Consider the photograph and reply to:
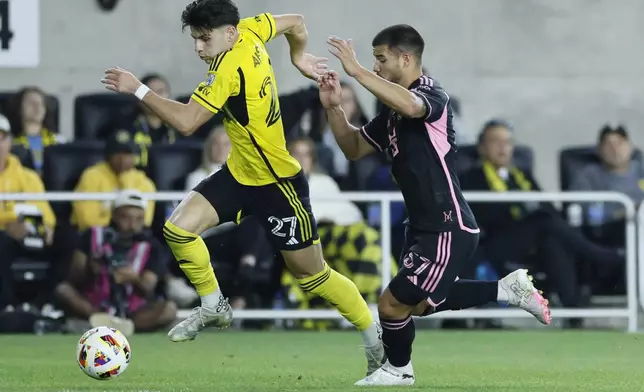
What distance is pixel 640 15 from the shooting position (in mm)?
16391

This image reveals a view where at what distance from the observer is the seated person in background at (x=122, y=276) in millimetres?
12781

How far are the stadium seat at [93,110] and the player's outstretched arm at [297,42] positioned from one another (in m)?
5.01

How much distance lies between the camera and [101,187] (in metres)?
13.3

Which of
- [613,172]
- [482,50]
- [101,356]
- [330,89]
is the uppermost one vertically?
[482,50]

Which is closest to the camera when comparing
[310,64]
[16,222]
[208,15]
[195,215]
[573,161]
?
[208,15]

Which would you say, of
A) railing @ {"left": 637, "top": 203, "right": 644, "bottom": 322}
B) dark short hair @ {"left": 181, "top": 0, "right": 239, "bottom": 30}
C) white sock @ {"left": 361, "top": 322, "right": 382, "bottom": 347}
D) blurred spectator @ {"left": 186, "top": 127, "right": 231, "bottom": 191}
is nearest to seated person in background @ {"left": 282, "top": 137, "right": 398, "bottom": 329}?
blurred spectator @ {"left": 186, "top": 127, "right": 231, "bottom": 191}

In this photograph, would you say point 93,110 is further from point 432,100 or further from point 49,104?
point 432,100

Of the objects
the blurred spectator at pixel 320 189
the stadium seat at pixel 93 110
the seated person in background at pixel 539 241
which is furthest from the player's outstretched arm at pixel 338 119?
the stadium seat at pixel 93 110

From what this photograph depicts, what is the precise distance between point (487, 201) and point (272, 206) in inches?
166

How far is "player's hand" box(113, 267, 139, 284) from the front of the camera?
12781 mm

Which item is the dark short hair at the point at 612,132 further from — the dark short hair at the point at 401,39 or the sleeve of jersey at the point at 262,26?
the dark short hair at the point at 401,39

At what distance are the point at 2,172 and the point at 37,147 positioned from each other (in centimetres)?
76

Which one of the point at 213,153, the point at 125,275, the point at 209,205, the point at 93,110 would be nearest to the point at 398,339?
the point at 209,205

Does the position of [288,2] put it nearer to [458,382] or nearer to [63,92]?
[63,92]
